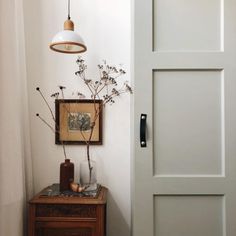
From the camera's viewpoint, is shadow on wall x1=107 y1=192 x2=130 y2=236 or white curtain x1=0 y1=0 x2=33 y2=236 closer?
white curtain x1=0 y1=0 x2=33 y2=236

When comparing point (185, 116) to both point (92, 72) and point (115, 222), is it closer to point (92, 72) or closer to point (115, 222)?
point (92, 72)

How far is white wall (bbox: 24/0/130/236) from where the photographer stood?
188 cm

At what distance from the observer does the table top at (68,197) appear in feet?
4.84

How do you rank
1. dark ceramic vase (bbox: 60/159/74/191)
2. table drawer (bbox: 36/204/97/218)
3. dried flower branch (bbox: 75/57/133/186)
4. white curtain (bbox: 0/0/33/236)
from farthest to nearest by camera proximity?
dried flower branch (bbox: 75/57/133/186)
dark ceramic vase (bbox: 60/159/74/191)
table drawer (bbox: 36/204/97/218)
white curtain (bbox: 0/0/33/236)

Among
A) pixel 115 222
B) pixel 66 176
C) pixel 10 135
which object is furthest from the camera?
pixel 115 222

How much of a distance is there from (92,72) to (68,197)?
88 centimetres

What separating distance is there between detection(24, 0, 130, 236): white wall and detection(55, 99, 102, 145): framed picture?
5 centimetres

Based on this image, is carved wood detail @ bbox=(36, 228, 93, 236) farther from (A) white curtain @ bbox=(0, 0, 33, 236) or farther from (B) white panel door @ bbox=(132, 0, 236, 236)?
(B) white panel door @ bbox=(132, 0, 236, 236)

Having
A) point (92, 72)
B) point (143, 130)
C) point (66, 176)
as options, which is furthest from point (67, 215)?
point (92, 72)

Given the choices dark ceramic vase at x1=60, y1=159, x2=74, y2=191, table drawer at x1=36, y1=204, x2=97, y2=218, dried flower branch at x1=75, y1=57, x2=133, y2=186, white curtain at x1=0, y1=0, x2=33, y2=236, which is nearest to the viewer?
white curtain at x1=0, y1=0, x2=33, y2=236

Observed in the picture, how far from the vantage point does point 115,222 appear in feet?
6.15

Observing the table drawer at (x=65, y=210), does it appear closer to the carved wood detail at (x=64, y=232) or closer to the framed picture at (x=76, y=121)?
the carved wood detail at (x=64, y=232)

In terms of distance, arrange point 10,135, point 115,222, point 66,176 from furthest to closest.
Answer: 1. point 115,222
2. point 66,176
3. point 10,135

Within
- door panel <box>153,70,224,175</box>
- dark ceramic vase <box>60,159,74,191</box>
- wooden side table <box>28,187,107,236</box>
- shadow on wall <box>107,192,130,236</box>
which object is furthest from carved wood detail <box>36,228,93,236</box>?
door panel <box>153,70,224,175</box>
